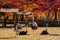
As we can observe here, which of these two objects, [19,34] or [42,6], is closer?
[19,34]

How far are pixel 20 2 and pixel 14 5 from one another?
3.25ft

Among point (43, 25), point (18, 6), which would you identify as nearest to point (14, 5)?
point (18, 6)

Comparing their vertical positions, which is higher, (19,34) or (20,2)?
(20,2)

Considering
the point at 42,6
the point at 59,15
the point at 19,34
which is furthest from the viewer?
the point at 59,15

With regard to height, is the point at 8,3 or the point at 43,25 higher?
the point at 8,3

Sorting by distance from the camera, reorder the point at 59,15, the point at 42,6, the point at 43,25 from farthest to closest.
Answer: the point at 59,15, the point at 43,25, the point at 42,6

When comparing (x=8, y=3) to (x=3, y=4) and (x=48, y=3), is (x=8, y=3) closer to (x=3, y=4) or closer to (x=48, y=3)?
(x=3, y=4)

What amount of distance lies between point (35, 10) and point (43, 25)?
360 cm

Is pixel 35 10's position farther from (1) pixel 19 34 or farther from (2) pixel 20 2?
(1) pixel 19 34

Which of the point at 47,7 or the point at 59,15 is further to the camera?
the point at 59,15

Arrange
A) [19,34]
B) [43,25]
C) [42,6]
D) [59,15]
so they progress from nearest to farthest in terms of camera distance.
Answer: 1. [19,34]
2. [42,6]
3. [43,25]
4. [59,15]

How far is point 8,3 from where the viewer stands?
34.1m

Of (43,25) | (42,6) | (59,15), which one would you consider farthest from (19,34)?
(59,15)

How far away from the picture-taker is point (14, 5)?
3394cm
